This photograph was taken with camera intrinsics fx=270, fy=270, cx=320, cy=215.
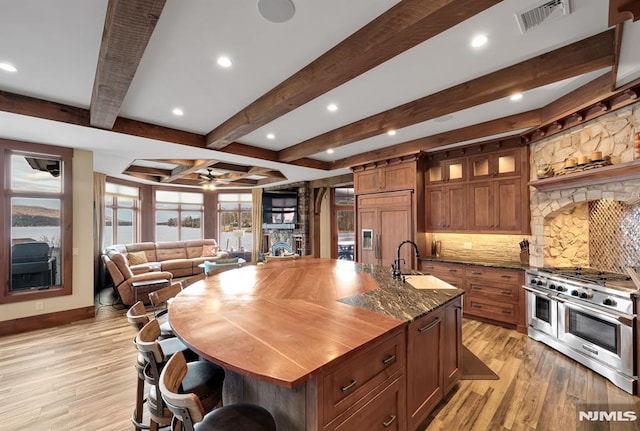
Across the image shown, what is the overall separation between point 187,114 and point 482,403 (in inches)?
174

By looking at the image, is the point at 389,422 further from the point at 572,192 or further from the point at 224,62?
the point at 572,192

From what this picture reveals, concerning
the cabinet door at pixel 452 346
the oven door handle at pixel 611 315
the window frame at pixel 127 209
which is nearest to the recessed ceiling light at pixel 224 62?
the cabinet door at pixel 452 346

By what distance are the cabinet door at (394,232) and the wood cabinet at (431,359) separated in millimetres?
2589

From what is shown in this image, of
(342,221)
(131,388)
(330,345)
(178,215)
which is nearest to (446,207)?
(342,221)

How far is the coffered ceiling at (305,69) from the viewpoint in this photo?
176cm

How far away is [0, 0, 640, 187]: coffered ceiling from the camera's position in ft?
5.77

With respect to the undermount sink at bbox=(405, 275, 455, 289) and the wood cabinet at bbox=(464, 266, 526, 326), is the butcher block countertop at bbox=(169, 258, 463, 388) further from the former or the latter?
the wood cabinet at bbox=(464, 266, 526, 326)

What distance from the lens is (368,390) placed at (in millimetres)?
1467

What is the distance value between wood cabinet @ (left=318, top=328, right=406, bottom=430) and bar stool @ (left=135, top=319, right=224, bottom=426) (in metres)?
0.67

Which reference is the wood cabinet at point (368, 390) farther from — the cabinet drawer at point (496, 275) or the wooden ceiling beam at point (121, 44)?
the cabinet drawer at point (496, 275)

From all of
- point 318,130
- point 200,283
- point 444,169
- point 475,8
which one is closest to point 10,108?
point 200,283

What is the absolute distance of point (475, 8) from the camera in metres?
1.52

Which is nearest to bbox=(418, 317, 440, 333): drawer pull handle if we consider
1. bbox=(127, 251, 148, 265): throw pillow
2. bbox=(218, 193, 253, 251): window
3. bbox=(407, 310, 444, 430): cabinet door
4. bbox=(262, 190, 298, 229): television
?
bbox=(407, 310, 444, 430): cabinet door

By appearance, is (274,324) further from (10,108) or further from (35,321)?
(35,321)
